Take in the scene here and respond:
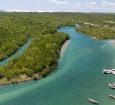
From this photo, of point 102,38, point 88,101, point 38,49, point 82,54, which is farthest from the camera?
point 102,38

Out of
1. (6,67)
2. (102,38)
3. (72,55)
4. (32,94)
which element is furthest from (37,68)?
(102,38)

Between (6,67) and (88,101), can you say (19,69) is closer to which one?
(6,67)

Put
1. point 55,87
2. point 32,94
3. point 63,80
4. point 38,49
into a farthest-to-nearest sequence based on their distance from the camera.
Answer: point 38,49
point 63,80
point 55,87
point 32,94

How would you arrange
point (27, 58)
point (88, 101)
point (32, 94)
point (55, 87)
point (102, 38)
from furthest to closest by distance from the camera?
point (102, 38)
point (27, 58)
point (55, 87)
point (32, 94)
point (88, 101)

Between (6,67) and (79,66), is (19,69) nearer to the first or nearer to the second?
(6,67)

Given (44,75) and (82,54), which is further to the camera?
(82,54)

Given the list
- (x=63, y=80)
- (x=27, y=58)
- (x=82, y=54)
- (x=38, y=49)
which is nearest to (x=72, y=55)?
(x=82, y=54)
